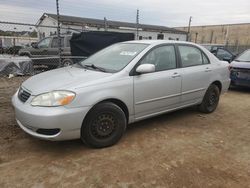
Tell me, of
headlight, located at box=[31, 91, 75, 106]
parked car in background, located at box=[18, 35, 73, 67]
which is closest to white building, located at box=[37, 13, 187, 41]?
parked car in background, located at box=[18, 35, 73, 67]

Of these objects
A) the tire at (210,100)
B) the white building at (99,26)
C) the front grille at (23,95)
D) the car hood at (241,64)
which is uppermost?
the white building at (99,26)

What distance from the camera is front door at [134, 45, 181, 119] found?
3.89m

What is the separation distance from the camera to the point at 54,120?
3.06 m

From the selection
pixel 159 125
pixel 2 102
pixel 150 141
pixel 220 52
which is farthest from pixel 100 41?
pixel 220 52

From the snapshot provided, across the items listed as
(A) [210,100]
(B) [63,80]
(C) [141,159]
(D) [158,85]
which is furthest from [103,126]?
(A) [210,100]

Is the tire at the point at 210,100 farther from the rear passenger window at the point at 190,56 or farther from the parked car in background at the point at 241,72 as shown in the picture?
the parked car in background at the point at 241,72

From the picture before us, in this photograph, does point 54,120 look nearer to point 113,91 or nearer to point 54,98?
point 54,98

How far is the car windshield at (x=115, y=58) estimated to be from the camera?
12.8 ft

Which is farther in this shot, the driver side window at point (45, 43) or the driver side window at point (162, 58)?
the driver side window at point (45, 43)

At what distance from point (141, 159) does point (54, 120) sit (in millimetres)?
1262

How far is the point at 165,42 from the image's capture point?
450 cm

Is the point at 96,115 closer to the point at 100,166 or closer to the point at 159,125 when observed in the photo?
the point at 100,166

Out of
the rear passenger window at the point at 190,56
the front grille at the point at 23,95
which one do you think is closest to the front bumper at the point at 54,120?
the front grille at the point at 23,95

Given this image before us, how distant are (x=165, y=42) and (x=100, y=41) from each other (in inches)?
152
